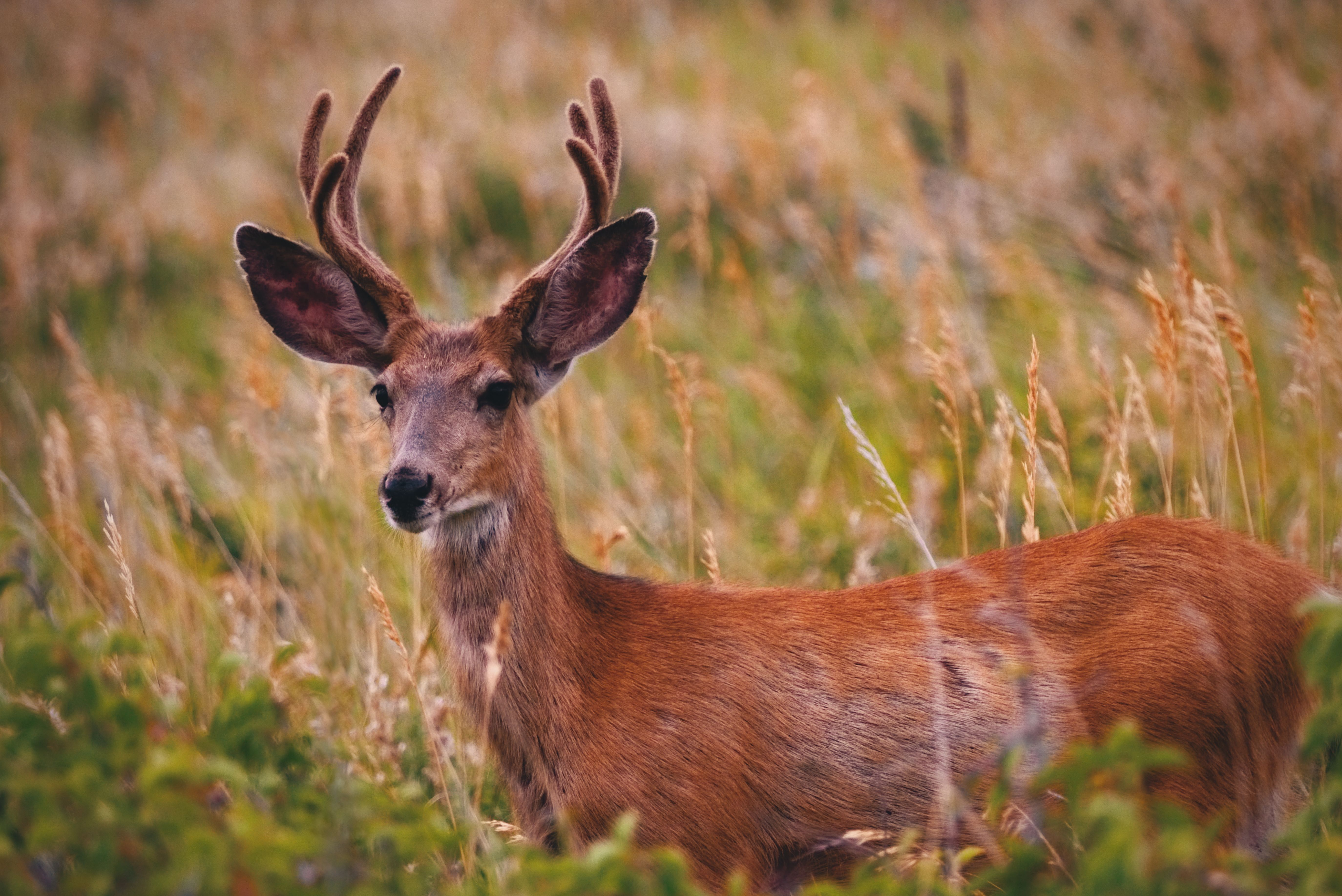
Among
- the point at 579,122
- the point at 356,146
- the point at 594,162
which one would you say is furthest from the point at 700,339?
the point at 594,162

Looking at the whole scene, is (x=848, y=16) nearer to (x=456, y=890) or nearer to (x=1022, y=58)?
(x=1022, y=58)

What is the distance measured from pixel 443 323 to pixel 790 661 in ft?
5.35

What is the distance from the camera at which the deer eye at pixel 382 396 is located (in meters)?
3.98

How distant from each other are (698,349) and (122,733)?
561 cm

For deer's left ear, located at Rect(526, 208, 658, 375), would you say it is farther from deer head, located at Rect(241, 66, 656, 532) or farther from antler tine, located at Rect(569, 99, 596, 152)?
antler tine, located at Rect(569, 99, 596, 152)

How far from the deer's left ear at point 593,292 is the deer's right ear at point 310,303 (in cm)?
58

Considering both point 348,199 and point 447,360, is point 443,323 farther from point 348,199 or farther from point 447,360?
point 348,199

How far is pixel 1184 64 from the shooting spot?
31.3 ft

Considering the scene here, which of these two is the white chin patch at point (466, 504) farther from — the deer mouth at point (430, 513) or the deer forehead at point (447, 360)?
the deer forehead at point (447, 360)

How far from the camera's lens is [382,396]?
4.00 metres

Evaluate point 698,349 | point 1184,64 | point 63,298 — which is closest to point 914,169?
point 698,349

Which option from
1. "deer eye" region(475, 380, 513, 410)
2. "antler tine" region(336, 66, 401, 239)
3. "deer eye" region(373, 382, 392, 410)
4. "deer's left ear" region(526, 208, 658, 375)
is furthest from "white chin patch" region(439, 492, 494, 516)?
"antler tine" region(336, 66, 401, 239)

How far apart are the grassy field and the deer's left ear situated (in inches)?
21.7

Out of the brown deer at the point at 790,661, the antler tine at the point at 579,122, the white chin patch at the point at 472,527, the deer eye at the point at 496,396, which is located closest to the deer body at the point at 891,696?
the brown deer at the point at 790,661
